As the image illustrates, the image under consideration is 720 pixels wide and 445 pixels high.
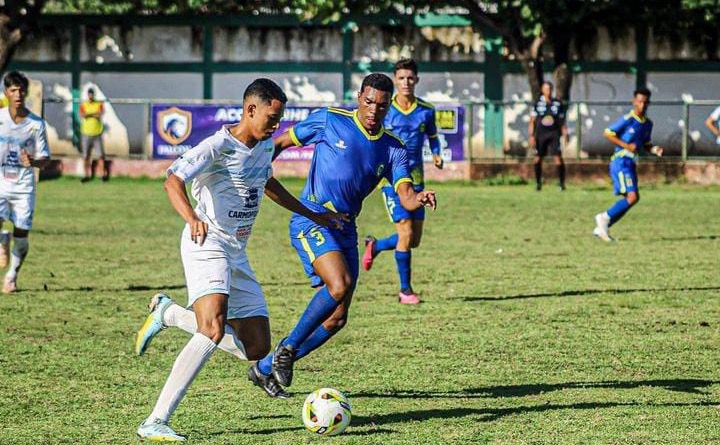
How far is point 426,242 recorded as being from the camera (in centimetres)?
1841

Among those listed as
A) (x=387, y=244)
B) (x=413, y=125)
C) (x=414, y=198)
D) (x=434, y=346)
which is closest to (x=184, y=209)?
(x=414, y=198)

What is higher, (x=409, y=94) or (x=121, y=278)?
(x=409, y=94)

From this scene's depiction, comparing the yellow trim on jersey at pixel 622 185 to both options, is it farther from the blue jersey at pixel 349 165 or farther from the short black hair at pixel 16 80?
the blue jersey at pixel 349 165

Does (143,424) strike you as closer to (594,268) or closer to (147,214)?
(594,268)

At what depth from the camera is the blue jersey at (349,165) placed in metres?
8.96

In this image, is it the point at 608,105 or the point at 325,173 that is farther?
the point at 608,105

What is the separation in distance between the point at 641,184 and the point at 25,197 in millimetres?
18793

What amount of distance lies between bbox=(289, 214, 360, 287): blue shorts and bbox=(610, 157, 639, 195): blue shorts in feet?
34.7

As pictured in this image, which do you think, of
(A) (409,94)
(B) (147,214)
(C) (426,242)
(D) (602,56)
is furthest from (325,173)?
(D) (602,56)

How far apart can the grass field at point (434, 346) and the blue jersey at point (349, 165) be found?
117cm

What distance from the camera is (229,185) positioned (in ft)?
24.5

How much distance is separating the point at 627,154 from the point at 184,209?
12.7 metres

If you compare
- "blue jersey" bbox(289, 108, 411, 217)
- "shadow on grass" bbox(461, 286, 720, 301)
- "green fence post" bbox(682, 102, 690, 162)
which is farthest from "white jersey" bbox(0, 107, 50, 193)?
"green fence post" bbox(682, 102, 690, 162)

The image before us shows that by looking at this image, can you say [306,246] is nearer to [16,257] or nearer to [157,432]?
[157,432]
